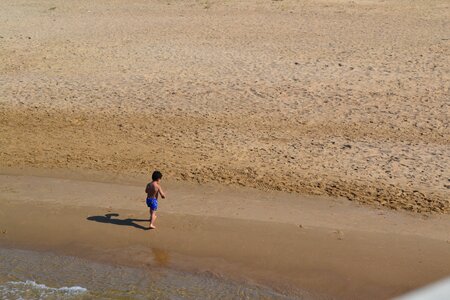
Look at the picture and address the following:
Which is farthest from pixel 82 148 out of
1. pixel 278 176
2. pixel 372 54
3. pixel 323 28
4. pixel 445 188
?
pixel 323 28

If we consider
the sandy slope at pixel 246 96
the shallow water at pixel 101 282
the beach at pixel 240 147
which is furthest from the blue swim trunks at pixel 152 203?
the sandy slope at pixel 246 96

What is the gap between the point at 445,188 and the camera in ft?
31.0

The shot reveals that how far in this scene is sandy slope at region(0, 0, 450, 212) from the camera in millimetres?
10398

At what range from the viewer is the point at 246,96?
13375 millimetres

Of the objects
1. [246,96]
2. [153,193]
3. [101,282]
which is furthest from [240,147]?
[101,282]

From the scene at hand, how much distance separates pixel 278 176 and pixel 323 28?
8.62 metres

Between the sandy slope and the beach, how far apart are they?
0.14ft

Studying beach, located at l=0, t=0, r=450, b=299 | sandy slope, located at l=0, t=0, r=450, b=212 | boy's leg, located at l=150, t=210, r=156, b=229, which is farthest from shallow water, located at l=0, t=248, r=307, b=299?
sandy slope, located at l=0, t=0, r=450, b=212

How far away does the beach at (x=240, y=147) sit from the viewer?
801 cm

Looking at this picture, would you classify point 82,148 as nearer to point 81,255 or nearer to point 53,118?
point 53,118

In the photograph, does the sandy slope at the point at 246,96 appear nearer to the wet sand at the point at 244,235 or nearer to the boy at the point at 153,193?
the wet sand at the point at 244,235

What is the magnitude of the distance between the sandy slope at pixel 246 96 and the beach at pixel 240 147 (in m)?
0.04

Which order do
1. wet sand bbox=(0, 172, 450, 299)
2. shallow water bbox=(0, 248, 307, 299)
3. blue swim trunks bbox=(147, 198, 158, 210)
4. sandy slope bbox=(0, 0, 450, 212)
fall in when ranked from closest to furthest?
shallow water bbox=(0, 248, 307, 299) → wet sand bbox=(0, 172, 450, 299) → blue swim trunks bbox=(147, 198, 158, 210) → sandy slope bbox=(0, 0, 450, 212)

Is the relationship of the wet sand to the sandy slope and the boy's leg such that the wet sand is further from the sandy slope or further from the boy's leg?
the sandy slope
